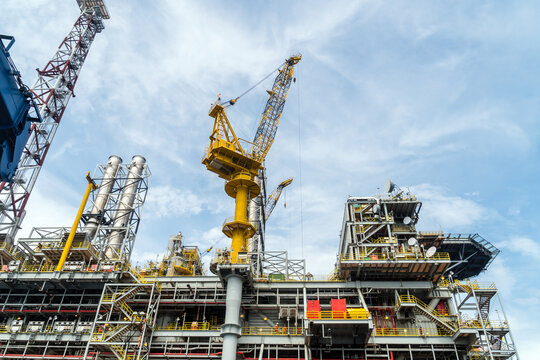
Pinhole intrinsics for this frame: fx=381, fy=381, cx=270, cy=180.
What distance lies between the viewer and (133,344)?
39781 mm

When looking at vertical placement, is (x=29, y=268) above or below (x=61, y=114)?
below

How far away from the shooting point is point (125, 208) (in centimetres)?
6012

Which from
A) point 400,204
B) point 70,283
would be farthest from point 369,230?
point 70,283

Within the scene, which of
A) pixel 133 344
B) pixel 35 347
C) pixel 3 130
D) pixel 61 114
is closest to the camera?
pixel 3 130

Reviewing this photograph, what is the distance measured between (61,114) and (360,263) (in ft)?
192

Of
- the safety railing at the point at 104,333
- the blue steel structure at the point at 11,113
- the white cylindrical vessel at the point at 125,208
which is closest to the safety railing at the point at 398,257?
the safety railing at the point at 104,333

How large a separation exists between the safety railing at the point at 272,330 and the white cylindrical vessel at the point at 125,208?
70.1ft

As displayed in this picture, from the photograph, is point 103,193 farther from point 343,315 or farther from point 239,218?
point 343,315

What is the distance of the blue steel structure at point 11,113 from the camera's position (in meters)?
15.3

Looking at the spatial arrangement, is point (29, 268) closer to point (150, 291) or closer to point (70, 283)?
point (70, 283)

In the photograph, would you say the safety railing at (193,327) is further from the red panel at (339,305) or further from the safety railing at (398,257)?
the safety railing at (398,257)

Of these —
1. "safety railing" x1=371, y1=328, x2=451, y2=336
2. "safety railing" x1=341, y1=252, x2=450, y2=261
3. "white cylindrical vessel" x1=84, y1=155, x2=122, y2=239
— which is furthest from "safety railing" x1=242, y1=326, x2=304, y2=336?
"white cylindrical vessel" x1=84, y1=155, x2=122, y2=239

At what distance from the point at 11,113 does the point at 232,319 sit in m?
29.5

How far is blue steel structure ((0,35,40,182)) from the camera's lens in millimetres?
15320
